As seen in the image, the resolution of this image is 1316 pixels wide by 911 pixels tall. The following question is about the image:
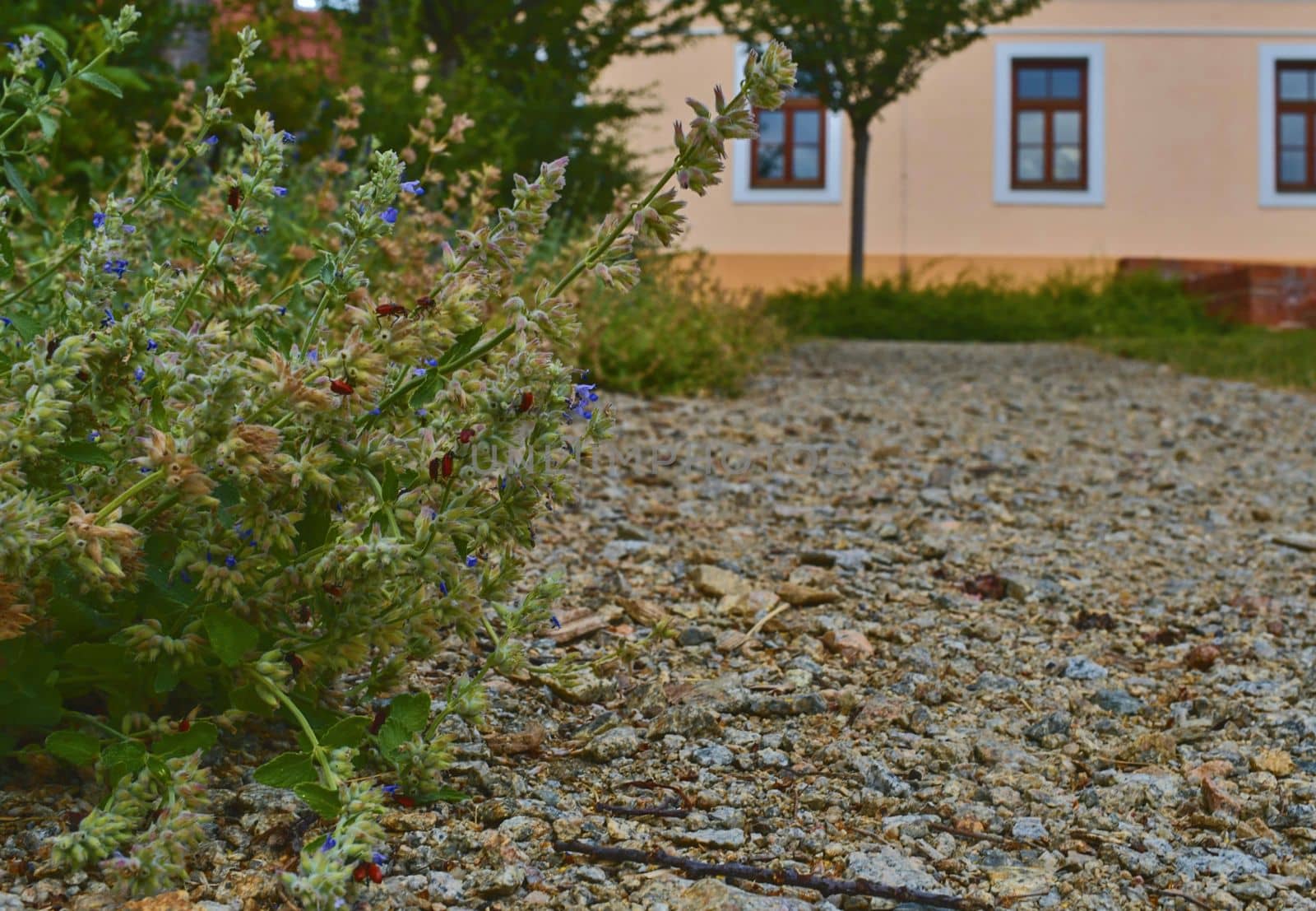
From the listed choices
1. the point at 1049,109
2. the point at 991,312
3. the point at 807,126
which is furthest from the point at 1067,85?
the point at 991,312

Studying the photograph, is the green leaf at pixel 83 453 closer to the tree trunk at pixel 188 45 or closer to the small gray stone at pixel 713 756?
the small gray stone at pixel 713 756

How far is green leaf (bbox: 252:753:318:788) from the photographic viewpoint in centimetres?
142

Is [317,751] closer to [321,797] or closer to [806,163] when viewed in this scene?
[321,797]

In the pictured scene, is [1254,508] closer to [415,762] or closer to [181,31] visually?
[415,762]

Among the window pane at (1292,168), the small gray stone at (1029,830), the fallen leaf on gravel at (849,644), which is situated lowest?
the small gray stone at (1029,830)

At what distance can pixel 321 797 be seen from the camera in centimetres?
140

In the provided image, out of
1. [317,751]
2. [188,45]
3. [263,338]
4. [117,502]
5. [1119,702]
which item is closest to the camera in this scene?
[117,502]

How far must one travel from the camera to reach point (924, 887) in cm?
159

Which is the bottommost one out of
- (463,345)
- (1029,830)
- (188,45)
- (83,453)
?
(1029,830)

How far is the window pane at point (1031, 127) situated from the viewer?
1764 cm

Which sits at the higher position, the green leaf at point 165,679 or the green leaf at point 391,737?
the green leaf at point 165,679

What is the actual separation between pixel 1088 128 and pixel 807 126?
12.7ft

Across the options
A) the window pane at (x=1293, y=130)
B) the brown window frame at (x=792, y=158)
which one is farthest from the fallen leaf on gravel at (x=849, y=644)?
the window pane at (x=1293, y=130)

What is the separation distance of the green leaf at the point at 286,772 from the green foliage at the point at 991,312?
33.4ft
